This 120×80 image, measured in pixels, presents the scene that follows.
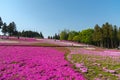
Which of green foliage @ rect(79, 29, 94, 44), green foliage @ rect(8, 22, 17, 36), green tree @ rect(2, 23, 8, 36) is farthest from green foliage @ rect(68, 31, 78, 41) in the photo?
green tree @ rect(2, 23, 8, 36)

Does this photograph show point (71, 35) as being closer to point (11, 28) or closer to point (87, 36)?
point (87, 36)

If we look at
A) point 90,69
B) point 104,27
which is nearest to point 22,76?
point 90,69

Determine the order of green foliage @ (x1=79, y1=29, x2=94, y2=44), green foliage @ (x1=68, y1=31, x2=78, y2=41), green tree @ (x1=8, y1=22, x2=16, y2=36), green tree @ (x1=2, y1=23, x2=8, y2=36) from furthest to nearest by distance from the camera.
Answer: green foliage @ (x1=68, y1=31, x2=78, y2=41) < green tree @ (x1=8, y1=22, x2=16, y2=36) < green tree @ (x1=2, y1=23, x2=8, y2=36) < green foliage @ (x1=79, y1=29, x2=94, y2=44)

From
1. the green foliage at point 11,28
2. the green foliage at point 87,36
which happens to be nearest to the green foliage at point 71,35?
the green foliage at point 87,36

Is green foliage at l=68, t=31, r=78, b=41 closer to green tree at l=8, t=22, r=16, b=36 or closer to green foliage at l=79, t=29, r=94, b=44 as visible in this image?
green foliage at l=79, t=29, r=94, b=44

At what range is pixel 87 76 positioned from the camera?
64.6 ft

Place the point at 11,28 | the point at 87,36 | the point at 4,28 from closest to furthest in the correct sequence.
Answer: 1. the point at 87,36
2. the point at 4,28
3. the point at 11,28

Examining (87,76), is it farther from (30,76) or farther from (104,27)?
(104,27)

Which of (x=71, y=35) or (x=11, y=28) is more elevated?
(x=11, y=28)

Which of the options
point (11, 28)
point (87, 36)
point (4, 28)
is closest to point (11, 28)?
point (11, 28)

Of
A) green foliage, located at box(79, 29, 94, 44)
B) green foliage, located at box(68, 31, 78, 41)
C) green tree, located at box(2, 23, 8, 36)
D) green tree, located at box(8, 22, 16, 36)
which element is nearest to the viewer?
green foliage, located at box(79, 29, 94, 44)

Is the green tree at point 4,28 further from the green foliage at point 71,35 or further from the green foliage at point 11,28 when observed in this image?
the green foliage at point 71,35

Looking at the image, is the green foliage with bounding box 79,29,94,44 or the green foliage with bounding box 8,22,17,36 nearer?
the green foliage with bounding box 79,29,94,44

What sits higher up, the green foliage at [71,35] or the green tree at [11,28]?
the green tree at [11,28]
